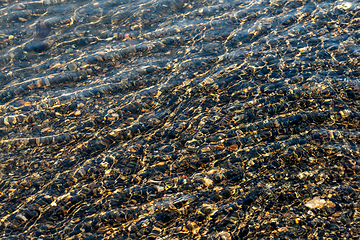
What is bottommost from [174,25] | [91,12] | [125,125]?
[125,125]

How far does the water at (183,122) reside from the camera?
3.03 metres

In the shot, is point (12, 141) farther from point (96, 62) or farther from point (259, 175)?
A: point (259, 175)

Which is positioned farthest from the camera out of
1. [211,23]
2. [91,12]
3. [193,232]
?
[91,12]

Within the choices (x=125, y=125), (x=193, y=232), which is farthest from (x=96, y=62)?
(x=193, y=232)

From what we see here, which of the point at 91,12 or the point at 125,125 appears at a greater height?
the point at 91,12

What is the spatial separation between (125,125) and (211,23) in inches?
128

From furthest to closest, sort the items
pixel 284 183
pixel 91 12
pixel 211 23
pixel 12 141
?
pixel 91 12 → pixel 211 23 → pixel 12 141 → pixel 284 183

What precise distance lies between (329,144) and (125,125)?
9.13 ft

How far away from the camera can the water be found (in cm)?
303

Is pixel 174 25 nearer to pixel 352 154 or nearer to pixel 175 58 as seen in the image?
pixel 175 58

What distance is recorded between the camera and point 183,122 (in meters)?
4.12

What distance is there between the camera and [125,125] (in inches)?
165

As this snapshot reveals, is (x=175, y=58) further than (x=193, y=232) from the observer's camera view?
Yes

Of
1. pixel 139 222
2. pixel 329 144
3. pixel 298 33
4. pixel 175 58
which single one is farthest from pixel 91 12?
pixel 329 144
